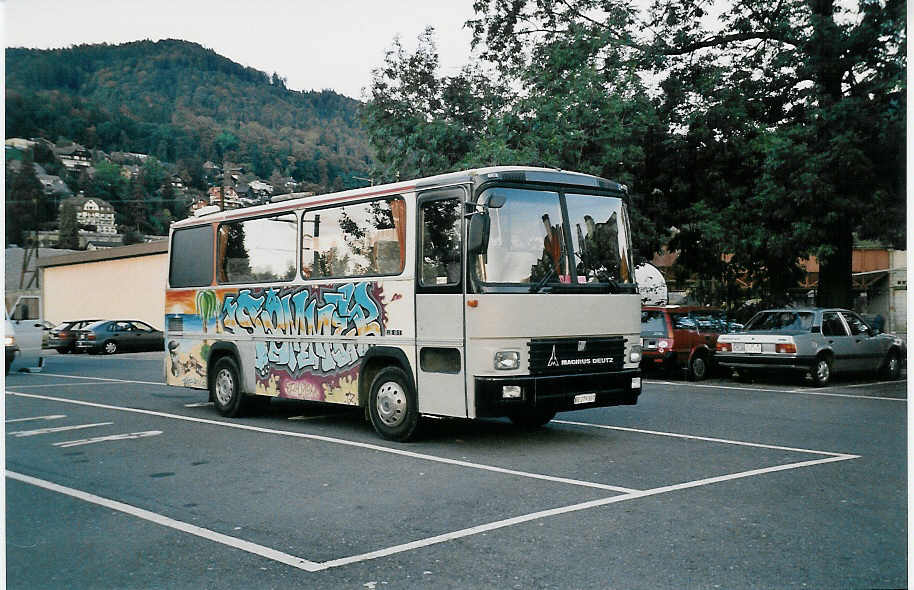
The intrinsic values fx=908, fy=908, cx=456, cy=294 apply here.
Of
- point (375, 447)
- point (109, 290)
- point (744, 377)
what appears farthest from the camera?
point (109, 290)

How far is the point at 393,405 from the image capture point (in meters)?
10.3

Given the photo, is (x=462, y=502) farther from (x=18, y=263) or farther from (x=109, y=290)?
(x=18, y=263)

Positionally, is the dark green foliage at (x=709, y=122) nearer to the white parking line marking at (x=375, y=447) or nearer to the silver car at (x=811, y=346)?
the silver car at (x=811, y=346)

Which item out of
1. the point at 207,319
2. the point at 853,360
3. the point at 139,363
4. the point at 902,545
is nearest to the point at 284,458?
the point at 207,319

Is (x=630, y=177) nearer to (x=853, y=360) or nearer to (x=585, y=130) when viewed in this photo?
(x=585, y=130)

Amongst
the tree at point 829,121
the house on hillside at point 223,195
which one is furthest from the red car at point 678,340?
the house on hillside at point 223,195

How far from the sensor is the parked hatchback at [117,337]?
1304 inches

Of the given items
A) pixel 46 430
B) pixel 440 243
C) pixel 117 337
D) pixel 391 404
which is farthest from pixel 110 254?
pixel 440 243

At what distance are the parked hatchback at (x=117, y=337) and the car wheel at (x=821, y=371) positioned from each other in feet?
75.5

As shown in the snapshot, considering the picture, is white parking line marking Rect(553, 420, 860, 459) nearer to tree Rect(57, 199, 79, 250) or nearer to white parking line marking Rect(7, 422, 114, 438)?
white parking line marking Rect(7, 422, 114, 438)

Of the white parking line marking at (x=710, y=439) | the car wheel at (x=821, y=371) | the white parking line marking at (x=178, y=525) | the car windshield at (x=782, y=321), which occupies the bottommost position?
the white parking line marking at (x=178, y=525)

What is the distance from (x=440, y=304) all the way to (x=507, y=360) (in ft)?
3.13

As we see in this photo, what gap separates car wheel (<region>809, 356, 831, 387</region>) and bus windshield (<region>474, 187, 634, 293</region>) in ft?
27.6

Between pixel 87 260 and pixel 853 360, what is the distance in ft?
124
